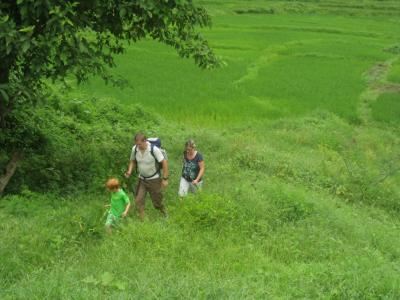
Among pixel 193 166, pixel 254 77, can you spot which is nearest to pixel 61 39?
pixel 193 166

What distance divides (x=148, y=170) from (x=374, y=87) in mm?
15476

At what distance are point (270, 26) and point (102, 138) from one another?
27314 mm

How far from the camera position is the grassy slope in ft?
18.8

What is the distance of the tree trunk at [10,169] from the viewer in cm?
821

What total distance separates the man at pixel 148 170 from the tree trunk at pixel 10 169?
5.72 feet

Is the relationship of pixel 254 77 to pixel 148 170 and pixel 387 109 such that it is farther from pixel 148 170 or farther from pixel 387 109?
pixel 148 170

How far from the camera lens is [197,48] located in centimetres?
926

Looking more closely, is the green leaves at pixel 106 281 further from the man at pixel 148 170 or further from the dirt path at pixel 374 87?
the dirt path at pixel 374 87

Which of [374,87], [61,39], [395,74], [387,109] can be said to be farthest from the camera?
[395,74]

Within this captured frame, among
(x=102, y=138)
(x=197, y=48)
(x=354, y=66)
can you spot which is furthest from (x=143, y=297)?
(x=354, y=66)

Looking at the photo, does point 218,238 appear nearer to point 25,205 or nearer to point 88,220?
point 88,220

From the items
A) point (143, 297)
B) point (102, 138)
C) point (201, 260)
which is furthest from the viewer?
point (102, 138)

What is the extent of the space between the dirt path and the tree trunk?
11.2m

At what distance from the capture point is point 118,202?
23.9 feet
